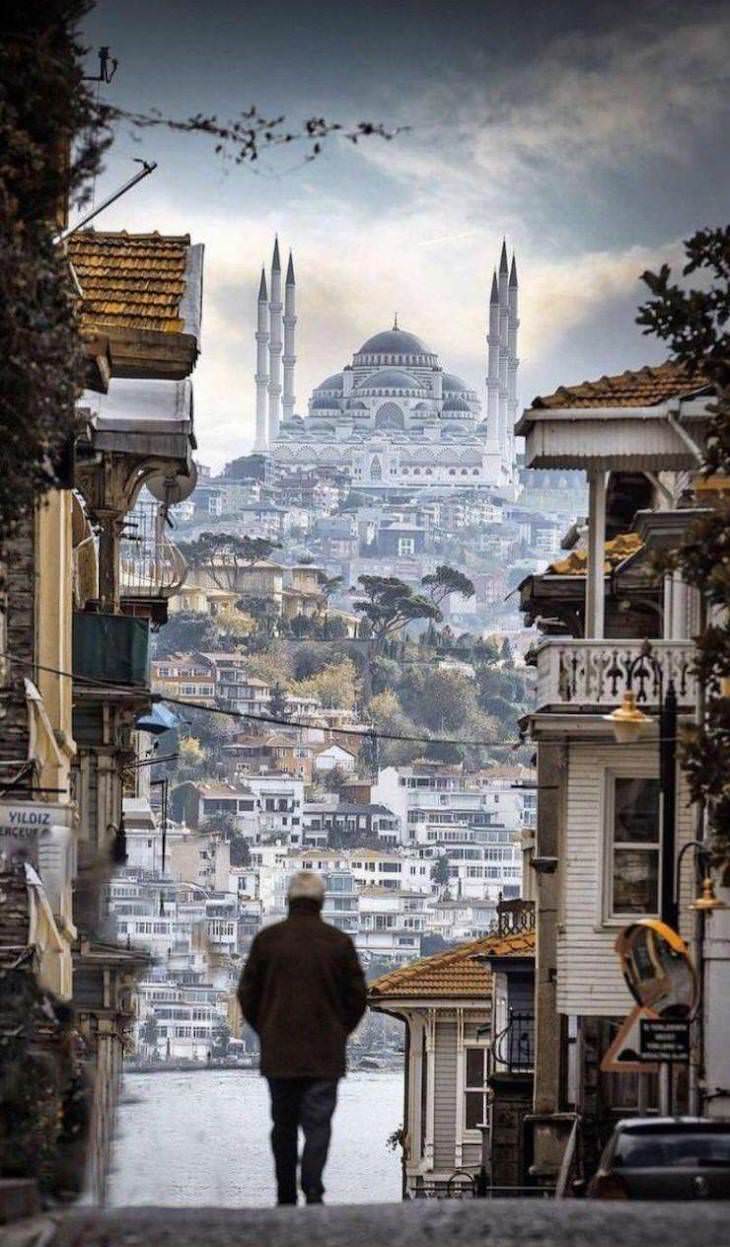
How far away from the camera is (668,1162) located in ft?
57.8

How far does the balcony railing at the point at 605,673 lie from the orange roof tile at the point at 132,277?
5029mm

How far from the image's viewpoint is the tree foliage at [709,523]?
838 inches

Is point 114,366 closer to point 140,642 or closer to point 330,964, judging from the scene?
point 140,642

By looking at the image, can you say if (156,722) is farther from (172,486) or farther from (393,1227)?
(393,1227)

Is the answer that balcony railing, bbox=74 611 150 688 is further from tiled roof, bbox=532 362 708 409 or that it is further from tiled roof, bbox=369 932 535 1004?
tiled roof, bbox=369 932 535 1004

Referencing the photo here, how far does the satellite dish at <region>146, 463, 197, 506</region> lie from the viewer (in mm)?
39219

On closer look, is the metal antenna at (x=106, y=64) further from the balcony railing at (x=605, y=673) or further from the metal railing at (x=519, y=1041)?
the metal railing at (x=519, y=1041)

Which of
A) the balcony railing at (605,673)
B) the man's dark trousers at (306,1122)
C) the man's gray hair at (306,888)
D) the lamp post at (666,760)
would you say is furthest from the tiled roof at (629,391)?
the man's dark trousers at (306,1122)

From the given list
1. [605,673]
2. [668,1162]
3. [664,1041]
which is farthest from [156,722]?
[668,1162]

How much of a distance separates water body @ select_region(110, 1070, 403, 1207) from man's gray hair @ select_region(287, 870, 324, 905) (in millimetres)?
19153

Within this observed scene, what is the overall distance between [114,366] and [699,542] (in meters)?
12.8

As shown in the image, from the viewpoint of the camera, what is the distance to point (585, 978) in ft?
105

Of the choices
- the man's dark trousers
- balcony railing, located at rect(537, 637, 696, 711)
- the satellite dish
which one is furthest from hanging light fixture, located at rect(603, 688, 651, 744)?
the satellite dish

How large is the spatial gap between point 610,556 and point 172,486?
22.4ft
